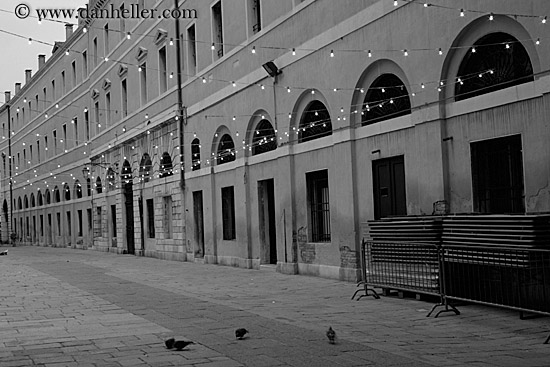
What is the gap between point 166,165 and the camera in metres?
28.5

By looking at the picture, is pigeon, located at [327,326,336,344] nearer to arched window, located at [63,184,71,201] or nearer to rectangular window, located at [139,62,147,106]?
rectangular window, located at [139,62,147,106]

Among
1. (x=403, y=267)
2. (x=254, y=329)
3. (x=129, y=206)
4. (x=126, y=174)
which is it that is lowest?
(x=254, y=329)

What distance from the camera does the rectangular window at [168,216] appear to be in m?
28.0

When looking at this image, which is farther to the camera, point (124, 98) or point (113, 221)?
point (113, 221)

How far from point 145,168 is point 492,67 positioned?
2130 centimetres

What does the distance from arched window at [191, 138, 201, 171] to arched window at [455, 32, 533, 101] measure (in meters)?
13.8

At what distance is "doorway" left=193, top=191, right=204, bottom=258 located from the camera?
25.3 m

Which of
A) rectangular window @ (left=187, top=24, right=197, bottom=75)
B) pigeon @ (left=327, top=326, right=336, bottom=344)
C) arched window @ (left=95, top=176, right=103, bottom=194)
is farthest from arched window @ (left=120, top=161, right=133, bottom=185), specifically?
pigeon @ (left=327, top=326, right=336, bottom=344)

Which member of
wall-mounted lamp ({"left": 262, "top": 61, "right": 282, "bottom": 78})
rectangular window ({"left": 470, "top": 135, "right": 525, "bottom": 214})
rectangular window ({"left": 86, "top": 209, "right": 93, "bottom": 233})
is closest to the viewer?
rectangular window ({"left": 470, "top": 135, "right": 525, "bottom": 214})

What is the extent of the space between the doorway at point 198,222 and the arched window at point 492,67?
14.2 metres

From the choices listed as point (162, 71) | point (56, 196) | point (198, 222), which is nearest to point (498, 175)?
point (198, 222)

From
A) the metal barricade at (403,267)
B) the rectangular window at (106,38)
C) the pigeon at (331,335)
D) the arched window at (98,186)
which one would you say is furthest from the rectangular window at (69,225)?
the pigeon at (331,335)

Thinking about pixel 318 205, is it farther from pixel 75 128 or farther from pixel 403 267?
pixel 75 128

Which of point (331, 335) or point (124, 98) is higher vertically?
point (124, 98)
